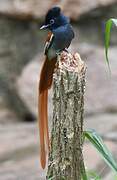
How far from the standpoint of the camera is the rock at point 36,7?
435 cm

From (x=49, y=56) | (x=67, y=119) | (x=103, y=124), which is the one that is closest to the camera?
(x=67, y=119)

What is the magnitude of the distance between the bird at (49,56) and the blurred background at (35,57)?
1.93 m

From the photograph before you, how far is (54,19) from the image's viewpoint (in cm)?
201

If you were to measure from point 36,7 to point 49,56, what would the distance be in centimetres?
241

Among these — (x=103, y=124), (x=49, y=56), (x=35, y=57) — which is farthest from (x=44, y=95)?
(x=35, y=57)

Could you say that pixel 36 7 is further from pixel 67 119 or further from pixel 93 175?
pixel 67 119

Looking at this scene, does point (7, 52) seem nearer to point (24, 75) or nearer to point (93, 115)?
point (24, 75)

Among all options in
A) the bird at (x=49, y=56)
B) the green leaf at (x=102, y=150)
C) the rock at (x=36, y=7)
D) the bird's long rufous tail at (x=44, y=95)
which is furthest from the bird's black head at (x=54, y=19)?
the rock at (x=36, y=7)

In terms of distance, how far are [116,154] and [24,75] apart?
1.03 m

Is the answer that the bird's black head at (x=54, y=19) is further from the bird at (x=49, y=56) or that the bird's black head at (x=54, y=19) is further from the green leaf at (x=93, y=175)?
the green leaf at (x=93, y=175)

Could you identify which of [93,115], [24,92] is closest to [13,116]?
[24,92]

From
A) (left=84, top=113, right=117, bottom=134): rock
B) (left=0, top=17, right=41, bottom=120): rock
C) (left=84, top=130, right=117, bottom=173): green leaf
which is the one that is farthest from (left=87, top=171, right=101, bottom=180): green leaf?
(left=0, top=17, right=41, bottom=120): rock

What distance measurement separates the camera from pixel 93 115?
4.13 meters

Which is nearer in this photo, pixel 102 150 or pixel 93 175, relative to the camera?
pixel 102 150
